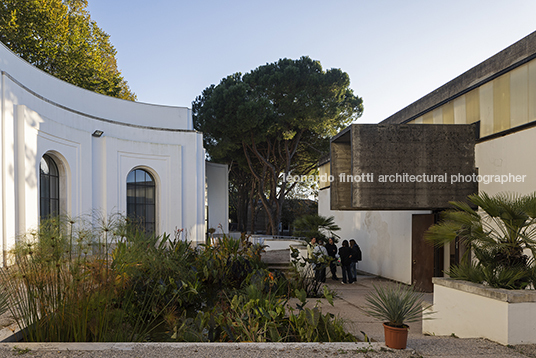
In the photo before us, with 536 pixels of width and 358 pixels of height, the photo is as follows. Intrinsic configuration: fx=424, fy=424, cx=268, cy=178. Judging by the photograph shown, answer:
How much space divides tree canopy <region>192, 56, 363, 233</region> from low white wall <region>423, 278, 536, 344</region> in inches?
763

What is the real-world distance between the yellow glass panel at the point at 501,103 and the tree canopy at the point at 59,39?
67.5 ft

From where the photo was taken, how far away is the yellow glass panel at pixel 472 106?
967 centimetres

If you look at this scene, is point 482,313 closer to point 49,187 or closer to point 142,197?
point 49,187

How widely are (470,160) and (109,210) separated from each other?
39.0ft

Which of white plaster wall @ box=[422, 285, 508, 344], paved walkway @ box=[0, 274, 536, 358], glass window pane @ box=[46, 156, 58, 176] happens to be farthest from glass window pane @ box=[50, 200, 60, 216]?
white plaster wall @ box=[422, 285, 508, 344]

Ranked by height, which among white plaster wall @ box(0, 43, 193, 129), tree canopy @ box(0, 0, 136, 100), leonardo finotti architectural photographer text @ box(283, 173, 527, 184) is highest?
tree canopy @ box(0, 0, 136, 100)

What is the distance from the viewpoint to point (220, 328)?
17.6ft

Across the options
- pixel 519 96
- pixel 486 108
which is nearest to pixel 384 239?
pixel 486 108

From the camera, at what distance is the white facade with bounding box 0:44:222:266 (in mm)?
11031

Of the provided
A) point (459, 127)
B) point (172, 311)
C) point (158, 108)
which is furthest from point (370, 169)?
point (158, 108)

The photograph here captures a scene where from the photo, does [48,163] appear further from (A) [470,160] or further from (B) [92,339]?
(A) [470,160]

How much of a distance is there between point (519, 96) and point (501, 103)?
0.56 metres

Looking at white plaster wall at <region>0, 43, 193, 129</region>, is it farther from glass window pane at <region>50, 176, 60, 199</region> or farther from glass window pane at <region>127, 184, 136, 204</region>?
glass window pane at <region>127, 184, 136, 204</region>

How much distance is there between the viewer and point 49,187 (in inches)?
526
